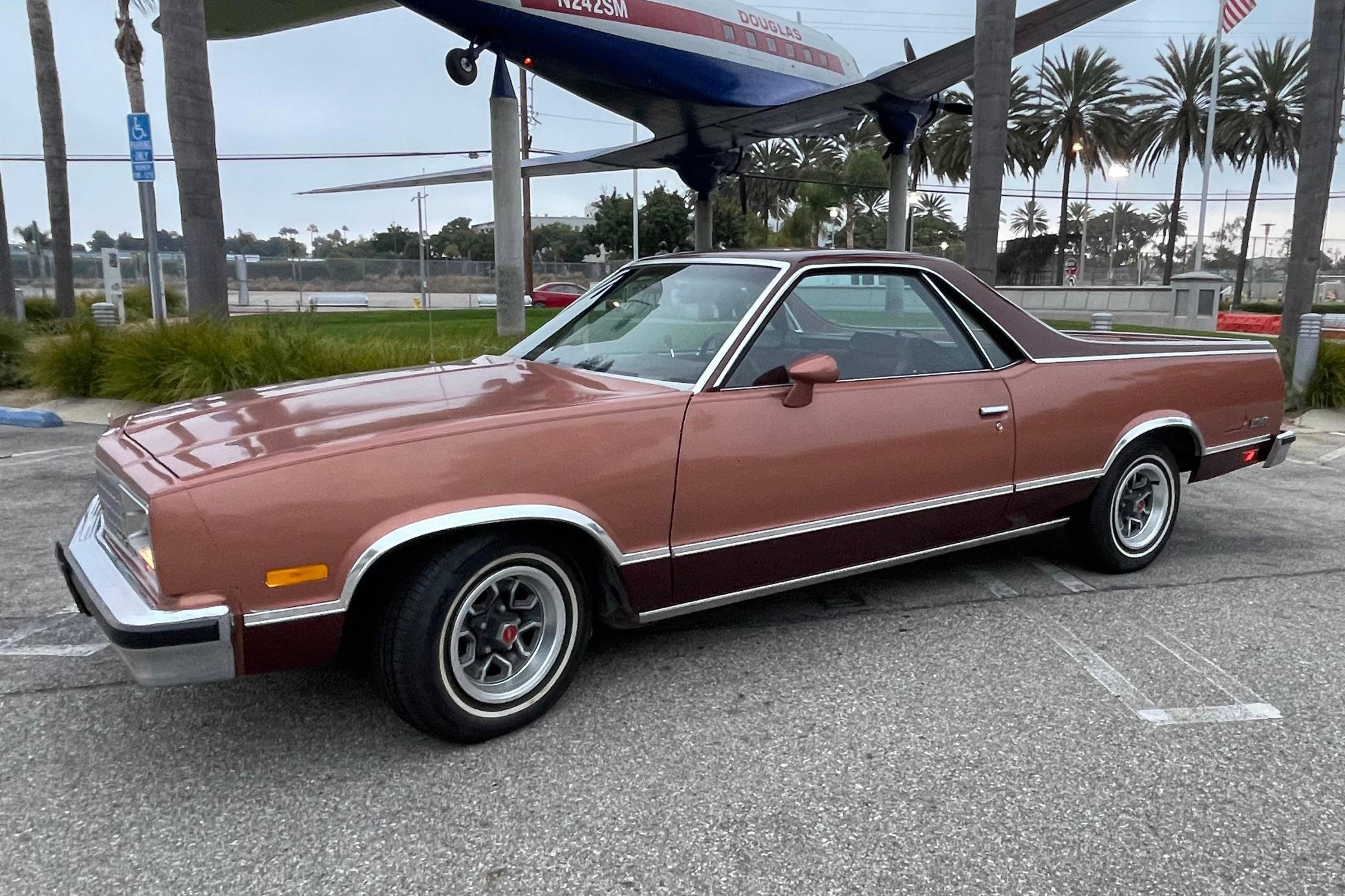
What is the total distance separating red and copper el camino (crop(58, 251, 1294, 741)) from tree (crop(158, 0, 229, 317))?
24.3 ft

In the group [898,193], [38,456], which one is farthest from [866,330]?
[898,193]

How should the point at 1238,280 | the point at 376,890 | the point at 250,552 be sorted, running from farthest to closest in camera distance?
the point at 1238,280, the point at 250,552, the point at 376,890

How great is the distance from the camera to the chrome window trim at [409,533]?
239 cm

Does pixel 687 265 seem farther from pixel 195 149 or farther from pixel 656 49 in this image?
pixel 656 49

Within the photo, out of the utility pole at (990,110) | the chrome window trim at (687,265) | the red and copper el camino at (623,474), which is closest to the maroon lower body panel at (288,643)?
the red and copper el camino at (623,474)

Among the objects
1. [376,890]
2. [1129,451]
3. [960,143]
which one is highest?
[960,143]

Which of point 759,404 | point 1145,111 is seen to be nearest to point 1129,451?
point 759,404

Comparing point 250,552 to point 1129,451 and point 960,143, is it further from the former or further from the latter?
point 960,143

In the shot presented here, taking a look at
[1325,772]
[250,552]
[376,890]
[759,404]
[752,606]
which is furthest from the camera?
[752,606]

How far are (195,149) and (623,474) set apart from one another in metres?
8.95

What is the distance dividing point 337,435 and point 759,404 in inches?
53.9

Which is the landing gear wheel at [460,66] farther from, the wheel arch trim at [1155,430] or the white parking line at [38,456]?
the wheel arch trim at [1155,430]

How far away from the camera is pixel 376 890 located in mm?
2105

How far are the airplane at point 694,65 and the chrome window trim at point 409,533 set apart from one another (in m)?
12.8
